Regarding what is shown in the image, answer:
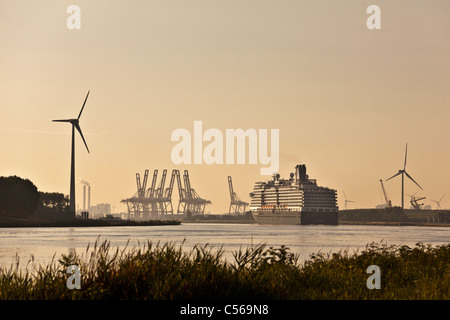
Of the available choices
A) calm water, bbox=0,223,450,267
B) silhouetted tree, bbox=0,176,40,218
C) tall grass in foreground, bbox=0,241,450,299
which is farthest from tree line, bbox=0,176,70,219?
tall grass in foreground, bbox=0,241,450,299

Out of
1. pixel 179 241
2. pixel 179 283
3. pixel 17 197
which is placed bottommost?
pixel 179 241

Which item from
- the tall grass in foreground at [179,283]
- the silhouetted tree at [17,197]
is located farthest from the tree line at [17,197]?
the tall grass in foreground at [179,283]

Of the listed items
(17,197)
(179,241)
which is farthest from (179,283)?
(17,197)

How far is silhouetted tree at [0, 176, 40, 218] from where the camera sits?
169m

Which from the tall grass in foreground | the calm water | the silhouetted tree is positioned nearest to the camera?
the tall grass in foreground

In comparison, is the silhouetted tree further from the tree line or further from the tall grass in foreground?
the tall grass in foreground

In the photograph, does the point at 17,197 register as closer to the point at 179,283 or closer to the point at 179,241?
the point at 179,241

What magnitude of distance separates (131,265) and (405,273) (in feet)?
39.8

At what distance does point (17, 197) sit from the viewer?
170m

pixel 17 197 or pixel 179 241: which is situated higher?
pixel 17 197

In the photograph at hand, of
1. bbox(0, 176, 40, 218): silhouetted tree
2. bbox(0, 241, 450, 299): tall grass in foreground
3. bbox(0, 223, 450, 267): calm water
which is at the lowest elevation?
bbox(0, 223, 450, 267): calm water

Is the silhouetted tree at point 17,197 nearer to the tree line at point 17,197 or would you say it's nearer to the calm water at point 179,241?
the tree line at point 17,197

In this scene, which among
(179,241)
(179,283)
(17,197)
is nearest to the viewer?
(179,283)

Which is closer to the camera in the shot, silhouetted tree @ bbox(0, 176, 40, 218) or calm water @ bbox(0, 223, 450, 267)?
calm water @ bbox(0, 223, 450, 267)
